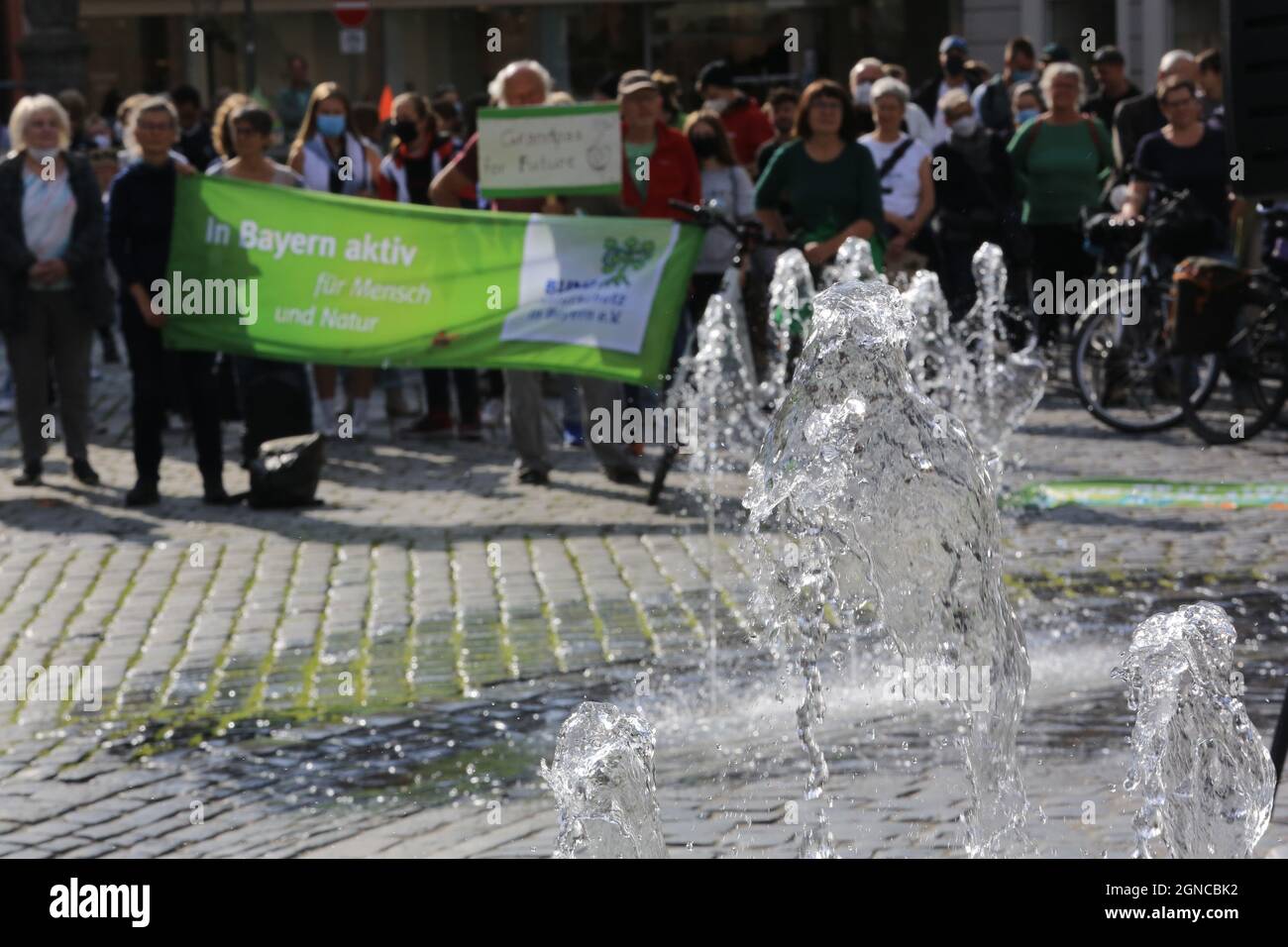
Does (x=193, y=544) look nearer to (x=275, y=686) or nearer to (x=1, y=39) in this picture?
(x=275, y=686)

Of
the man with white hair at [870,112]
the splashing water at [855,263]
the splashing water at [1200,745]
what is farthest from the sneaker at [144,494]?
the splashing water at [1200,745]

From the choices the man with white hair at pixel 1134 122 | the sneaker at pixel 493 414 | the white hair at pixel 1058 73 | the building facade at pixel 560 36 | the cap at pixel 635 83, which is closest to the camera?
the cap at pixel 635 83

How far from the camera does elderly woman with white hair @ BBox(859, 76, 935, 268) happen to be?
→ 14.4 m

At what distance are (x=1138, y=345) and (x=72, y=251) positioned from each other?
617 centimetres

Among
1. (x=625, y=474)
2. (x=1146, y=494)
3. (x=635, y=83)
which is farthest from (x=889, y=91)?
(x=1146, y=494)

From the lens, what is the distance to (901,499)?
5316mm

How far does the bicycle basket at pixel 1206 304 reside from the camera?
41.7 ft

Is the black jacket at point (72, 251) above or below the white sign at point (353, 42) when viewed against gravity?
below

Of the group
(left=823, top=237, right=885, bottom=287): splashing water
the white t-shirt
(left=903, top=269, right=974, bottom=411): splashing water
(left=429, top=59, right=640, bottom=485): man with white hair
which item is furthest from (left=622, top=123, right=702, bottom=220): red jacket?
the white t-shirt

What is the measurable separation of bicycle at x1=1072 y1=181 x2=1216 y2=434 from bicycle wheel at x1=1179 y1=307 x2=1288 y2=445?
335 millimetres

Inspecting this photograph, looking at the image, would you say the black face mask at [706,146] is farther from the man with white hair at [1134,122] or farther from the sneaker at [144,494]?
the sneaker at [144,494]

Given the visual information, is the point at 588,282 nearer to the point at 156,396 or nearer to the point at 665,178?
the point at 665,178

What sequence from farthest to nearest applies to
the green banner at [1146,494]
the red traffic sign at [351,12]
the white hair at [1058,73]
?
the red traffic sign at [351,12], the white hair at [1058,73], the green banner at [1146,494]

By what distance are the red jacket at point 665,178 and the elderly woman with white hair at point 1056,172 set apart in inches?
132
